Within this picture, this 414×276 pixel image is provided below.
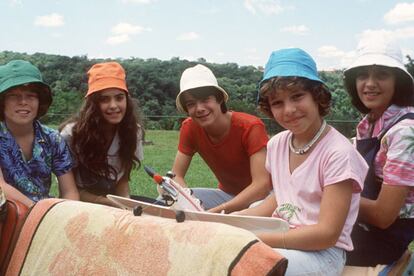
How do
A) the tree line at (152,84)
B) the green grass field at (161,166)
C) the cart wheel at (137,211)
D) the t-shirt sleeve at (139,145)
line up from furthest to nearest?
the tree line at (152,84), the green grass field at (161,166), the t-shirt sleeve at (139,145), the cart wheel at (137,211)

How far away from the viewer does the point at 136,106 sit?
350 centimetres

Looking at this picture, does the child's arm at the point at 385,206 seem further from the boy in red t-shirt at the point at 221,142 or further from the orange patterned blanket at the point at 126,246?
the boy in red t-shirt at the point at 221,142

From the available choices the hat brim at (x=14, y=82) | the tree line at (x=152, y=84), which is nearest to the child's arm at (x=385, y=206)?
the hat brim at (x=14, y=82)

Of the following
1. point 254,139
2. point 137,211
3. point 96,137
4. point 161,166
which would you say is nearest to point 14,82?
point 96,137

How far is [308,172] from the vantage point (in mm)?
2080

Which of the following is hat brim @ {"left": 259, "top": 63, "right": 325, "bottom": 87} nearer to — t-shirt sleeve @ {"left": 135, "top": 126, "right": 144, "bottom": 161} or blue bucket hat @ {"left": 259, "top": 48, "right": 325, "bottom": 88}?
blue bucket hat @ {"left": 259, "top": 48, "right": 325, "bottom": 88}

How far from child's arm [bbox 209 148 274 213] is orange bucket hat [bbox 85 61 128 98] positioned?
0.90 metres

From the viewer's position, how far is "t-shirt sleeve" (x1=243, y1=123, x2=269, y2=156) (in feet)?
10.3

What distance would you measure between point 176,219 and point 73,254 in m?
0.40

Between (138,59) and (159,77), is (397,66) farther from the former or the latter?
(138,59)

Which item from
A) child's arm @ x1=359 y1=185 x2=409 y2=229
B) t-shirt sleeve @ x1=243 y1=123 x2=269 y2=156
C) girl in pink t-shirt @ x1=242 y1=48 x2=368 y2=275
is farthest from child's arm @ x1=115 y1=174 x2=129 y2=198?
child's arm @ x1=359 y1=185 x2=409 y2=229

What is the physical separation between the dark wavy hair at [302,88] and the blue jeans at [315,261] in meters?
0.54

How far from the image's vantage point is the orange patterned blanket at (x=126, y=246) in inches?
67.2

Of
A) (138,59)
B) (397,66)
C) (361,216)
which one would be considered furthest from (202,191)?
(138,59)
